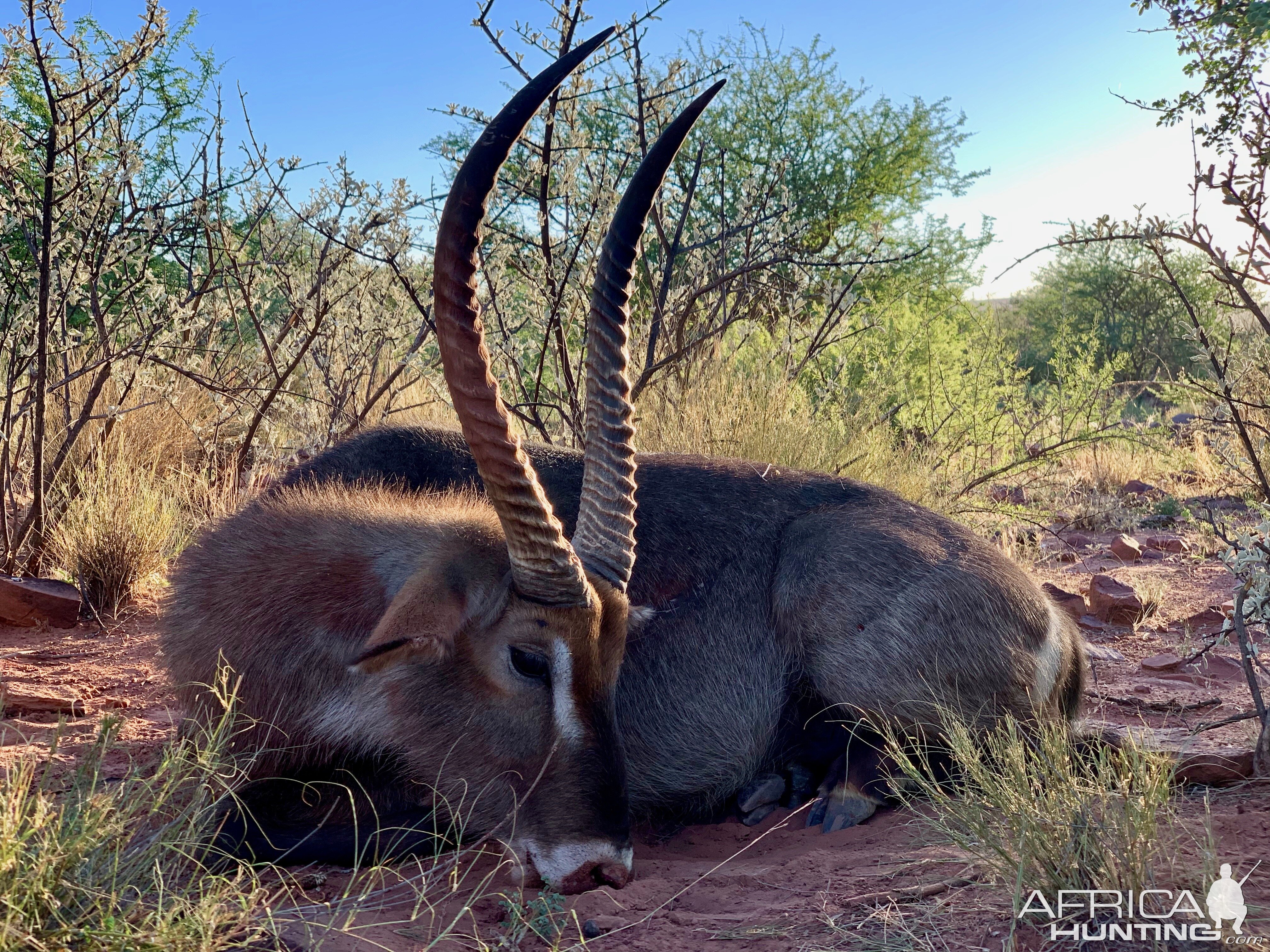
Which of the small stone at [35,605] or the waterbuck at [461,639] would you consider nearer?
the waterbuck at [461,639]

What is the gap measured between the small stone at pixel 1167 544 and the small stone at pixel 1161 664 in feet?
11.3

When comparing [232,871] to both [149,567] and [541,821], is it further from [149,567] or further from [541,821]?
[149,567]

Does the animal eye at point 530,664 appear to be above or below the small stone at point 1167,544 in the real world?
above

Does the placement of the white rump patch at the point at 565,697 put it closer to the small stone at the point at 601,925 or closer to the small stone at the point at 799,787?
the small stone at the point at 601,925

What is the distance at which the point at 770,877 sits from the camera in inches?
120

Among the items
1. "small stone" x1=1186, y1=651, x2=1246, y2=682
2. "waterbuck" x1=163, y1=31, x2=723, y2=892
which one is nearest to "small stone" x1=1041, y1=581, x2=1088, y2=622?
"small stone" x1=1186, y1=651, x2=1246, y2=682

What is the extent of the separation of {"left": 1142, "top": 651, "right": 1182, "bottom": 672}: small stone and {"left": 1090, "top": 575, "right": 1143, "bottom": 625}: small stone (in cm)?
93

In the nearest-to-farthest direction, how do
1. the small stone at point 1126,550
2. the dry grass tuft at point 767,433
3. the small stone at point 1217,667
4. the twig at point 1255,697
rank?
the twig at point 1255,697, the small stone at point 1217,667, the dry grass tuft at point 767,433, the small stone at point 1126,550

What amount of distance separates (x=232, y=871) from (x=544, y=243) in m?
3.96

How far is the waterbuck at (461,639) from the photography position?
292 centimetres

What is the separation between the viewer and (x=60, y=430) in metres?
7.18

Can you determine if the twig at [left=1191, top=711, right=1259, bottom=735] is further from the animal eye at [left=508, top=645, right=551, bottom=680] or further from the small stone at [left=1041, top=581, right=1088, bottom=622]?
the small stone at [left=1041, top=581, right=1088, bottom=622]

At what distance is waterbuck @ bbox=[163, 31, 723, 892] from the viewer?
292cm

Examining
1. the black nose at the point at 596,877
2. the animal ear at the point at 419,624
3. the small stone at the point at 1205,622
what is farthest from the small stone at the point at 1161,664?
the animal ear at the point at 419,624
